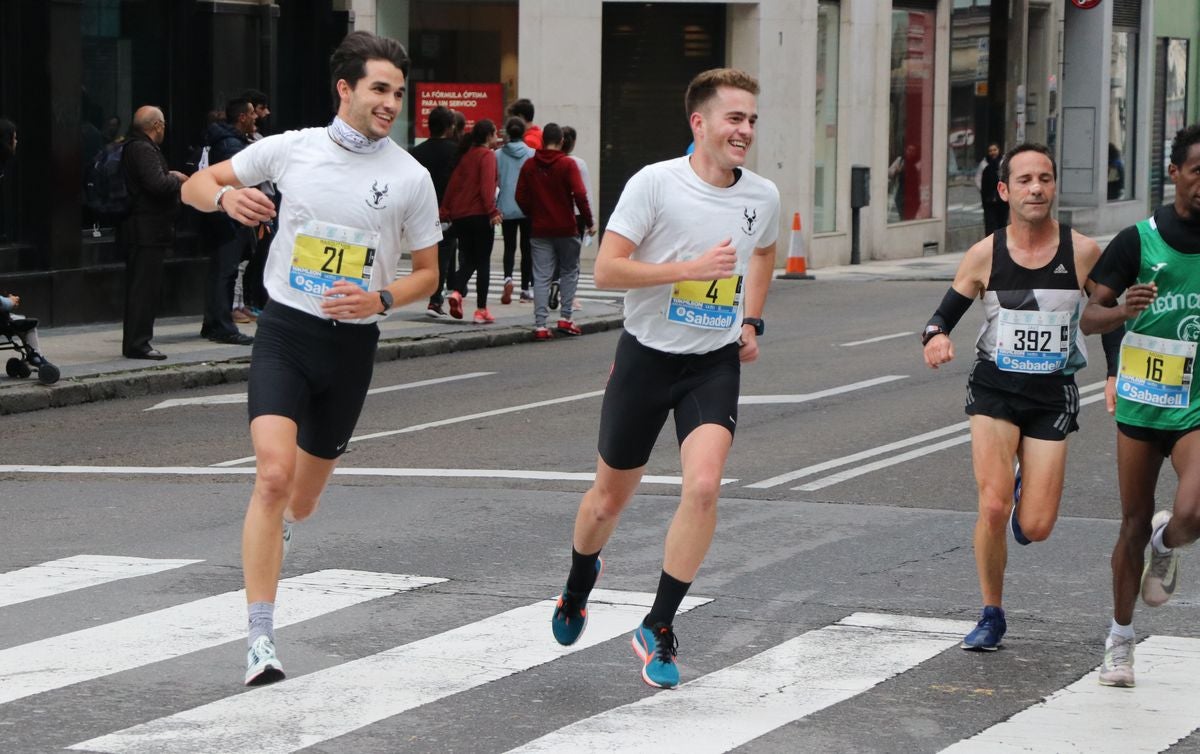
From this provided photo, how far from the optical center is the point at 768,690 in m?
6.31

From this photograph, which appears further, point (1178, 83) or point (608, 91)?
point (1178, 83)

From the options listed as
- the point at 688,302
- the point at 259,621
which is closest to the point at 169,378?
the point at 259,621

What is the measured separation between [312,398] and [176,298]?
45.3 ft

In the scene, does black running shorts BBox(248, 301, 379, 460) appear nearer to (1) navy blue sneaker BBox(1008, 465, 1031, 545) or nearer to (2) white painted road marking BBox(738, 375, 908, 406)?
(1) navy blue sneaker BBox(1008, 465, 1031, 545)

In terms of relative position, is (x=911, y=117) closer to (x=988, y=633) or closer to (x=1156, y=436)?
(x=988, y=633)

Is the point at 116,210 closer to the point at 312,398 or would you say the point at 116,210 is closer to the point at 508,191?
the point at 508,191

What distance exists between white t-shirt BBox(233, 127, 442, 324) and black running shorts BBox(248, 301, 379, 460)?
0.20ft

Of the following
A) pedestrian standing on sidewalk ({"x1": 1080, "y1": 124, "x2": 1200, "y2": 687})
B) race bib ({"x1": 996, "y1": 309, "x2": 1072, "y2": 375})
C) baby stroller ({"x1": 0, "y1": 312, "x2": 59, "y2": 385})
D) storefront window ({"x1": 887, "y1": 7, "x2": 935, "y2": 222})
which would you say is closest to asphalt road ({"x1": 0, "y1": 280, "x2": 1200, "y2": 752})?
pedestrian standing on sidewalk ({"x1": 1080, "y1": 124, "x2": 1200, "y2": 687})

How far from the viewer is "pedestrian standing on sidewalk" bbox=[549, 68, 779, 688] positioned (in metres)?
6.39

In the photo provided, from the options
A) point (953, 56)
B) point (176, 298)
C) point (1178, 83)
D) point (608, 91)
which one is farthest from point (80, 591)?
point (1178, 83)

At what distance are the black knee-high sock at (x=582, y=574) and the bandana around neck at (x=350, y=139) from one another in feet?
5.04

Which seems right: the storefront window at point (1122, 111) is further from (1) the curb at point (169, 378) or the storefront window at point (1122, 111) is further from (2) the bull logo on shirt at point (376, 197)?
(2) the bull logo on shirt at point (376, 197)

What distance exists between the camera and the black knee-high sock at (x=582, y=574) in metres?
6.77

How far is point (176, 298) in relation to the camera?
20.1m
